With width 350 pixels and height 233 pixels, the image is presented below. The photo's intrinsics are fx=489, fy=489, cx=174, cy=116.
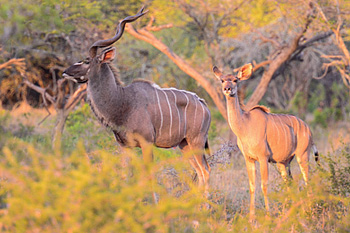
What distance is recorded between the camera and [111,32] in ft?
28.6

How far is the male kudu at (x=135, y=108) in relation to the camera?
14.6 ft

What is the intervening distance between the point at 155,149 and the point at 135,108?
0.59 m

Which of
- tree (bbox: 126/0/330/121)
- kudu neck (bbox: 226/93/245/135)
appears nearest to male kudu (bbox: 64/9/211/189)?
kudu neck (bbox: 226/93/245/135)

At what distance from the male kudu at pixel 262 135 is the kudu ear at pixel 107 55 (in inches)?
37.9

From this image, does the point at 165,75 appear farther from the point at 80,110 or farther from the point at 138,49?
the point at 80,110

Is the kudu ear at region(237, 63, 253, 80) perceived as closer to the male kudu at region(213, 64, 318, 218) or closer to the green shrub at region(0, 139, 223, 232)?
the male kudu at region(213, 64, 318, 218)

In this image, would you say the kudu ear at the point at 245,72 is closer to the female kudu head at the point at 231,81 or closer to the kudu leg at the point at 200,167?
the female kudu head at the point at 231,81

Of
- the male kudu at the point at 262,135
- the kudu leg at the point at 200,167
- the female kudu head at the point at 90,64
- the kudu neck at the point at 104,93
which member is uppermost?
the female kudu head at the point at 90,64

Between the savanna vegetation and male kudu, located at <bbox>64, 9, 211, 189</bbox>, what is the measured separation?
22cm

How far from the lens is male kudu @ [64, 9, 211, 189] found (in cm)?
444

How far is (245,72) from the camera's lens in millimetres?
4645

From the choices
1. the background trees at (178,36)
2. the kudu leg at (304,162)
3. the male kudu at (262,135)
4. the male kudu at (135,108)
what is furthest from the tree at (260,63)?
the kudu leg at (304,162)

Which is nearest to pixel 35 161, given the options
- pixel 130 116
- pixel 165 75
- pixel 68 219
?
pixel 68 219

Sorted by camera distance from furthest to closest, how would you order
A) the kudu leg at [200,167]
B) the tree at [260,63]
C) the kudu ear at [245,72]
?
the tree at [260,63]
the kudu leg at [200,167]
the kudu ear at [245,72]
